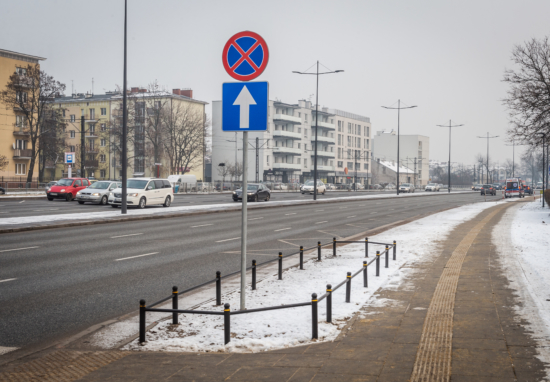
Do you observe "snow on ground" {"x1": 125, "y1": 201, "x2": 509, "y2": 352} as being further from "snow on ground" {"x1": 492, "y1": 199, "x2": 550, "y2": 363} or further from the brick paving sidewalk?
"snow on ground" {"x1": 492, "y1": 199, "x2": 550, "y2": 363}

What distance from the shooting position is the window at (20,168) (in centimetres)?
7193

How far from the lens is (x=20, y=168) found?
72.7 metres

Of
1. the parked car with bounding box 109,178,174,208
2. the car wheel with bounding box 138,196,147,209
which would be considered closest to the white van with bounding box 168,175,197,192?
the parked car with bounding box 109,178,174,208

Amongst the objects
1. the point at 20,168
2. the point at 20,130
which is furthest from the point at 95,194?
the point at 20,168

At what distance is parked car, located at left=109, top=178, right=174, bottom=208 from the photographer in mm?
31266

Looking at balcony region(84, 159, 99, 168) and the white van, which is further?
balcony region(84, 159, 99, 168)

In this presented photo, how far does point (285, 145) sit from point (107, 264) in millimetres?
97273

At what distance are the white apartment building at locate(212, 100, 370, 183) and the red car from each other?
192ft

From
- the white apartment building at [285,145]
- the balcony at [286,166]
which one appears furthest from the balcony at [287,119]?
the balcony at [286,166]

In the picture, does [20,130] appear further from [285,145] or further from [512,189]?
[512,189]

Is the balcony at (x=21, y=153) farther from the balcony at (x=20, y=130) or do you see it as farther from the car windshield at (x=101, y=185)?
the car windshield at (x=101, y=185)

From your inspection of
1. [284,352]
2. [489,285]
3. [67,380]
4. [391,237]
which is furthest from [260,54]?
[391,237]

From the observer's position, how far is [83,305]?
7996 mm

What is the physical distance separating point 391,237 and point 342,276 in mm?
7342
